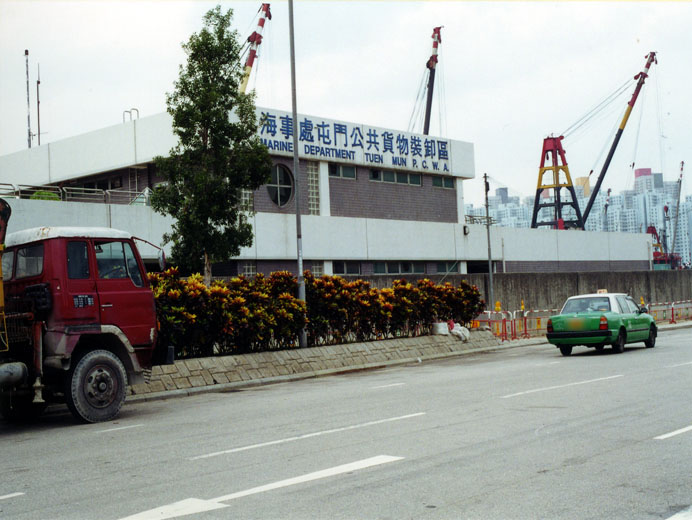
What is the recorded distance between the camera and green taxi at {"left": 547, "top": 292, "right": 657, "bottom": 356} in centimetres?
2014

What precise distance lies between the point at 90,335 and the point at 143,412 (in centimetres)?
183

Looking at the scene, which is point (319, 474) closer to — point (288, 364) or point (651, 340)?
point (288, 364)

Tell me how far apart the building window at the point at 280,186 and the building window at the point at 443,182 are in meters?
10.4

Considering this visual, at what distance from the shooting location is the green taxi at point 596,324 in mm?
20141

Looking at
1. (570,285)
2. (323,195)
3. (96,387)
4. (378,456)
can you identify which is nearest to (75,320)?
(96,387)

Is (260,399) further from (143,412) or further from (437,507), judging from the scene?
(437,507)

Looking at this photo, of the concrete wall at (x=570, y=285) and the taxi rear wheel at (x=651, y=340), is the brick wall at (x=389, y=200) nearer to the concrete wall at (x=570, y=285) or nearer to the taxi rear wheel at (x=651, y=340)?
the concrete wall at (x=570, y=285)

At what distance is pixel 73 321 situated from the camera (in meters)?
11.5

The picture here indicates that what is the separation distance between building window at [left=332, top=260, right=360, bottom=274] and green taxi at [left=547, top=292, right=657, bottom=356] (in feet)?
51.2

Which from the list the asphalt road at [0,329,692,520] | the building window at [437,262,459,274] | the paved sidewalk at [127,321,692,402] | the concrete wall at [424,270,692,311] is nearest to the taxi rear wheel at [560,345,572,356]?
the paved sidewalk at [127,321,692,402]

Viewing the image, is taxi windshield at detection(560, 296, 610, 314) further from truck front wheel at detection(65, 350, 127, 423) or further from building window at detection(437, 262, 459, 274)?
building window at detection(437, 262, 459, 274)

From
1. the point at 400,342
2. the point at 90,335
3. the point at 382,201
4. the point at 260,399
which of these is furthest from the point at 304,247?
the point at 90,335

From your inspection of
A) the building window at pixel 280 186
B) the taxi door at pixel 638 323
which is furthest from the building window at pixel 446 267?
the taxi door at pixel 638 323

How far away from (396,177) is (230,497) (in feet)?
110
